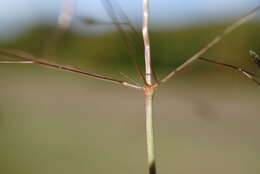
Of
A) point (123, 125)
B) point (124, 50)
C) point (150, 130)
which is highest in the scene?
point (124, 50)

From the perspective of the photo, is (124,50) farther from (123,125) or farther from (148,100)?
(148,100)

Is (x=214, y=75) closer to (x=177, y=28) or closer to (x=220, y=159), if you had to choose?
(x=177, y=28)

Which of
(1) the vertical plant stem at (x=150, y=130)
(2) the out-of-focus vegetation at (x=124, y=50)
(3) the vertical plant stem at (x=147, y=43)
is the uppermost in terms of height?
(2) the out-of-focus vegetation at (x=124, y=50)

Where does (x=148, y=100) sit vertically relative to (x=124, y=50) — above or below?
below

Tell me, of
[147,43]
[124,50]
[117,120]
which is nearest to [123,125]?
[117,120]

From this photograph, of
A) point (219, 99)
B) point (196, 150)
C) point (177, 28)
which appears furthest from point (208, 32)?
point (196, 150)

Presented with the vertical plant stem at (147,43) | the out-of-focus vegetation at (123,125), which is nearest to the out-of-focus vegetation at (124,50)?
the out-of-focus vegetation at (123,125)

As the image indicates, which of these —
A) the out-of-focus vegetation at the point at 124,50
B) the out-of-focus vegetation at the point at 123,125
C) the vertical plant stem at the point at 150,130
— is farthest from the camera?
the out-of-focus vegetation at the point at 124,50

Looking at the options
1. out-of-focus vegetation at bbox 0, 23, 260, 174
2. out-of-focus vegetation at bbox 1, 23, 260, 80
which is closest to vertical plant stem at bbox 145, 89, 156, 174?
out-of-focus vegetation at bbox 0, 23, 260, 174

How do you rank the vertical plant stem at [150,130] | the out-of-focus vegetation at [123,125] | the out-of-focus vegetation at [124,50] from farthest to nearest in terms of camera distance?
the out-of-focus vegetation at [124,50] → the out-of-focus vegetation at [123,125] → the vertical plant stem at [150,130]

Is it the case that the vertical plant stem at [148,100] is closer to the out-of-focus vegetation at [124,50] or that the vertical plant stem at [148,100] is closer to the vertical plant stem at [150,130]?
the vertical plant stem at [150,130]

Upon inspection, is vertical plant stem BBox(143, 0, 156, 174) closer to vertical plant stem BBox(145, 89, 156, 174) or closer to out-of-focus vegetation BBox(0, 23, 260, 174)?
vertical plant stem BBox(145, 89, 156, 174)

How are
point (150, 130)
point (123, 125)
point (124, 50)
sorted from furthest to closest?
point (124, 50), point (123, 125), point (150, 130)
